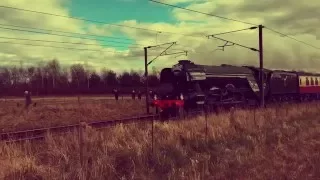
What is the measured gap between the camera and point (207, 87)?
28.4 meters

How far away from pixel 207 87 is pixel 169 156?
17729 mm

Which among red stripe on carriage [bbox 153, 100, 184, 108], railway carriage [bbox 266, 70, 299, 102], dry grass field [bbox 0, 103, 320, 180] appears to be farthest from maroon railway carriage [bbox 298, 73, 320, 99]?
dry grass field [bbox 0, 103, 320, 180]

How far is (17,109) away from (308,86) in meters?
32.3

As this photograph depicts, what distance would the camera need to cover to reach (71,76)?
128750 millimetres

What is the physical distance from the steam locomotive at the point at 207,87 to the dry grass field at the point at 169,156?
33.7 ft

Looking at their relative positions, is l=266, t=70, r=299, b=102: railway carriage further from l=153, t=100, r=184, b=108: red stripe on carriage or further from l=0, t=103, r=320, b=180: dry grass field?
l=0, t=103, r=320, b=180: dry grass field

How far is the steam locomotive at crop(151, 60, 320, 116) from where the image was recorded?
26.3 metres

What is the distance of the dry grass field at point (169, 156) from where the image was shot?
29.6 feet

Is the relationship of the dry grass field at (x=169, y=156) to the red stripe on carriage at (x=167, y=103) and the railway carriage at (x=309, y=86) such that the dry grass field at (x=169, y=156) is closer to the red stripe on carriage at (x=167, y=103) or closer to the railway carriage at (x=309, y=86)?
the red stripe on carriage at (x=167, y=103)

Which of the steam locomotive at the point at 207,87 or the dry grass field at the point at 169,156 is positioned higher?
the steam locomotive at the point at 207,87

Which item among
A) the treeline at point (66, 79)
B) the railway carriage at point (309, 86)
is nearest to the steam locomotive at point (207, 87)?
the railway carriage at point (309, 86)

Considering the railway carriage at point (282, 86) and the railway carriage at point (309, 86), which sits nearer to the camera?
the railway carriage at point (282, 86)

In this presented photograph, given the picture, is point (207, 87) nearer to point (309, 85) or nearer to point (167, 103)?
point (167, 103)

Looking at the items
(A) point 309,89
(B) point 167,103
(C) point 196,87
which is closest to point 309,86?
(A) point 309,89
